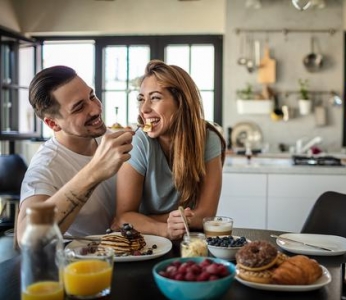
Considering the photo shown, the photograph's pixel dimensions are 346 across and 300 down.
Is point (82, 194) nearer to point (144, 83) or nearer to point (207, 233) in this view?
point (207, 233)

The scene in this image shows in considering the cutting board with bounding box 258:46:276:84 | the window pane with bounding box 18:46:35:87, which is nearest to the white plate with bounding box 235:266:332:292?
the cutting board with bounding box 258:46:276:84

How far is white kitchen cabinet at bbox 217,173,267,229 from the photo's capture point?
3033 millimetres

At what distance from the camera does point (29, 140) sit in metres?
5.07

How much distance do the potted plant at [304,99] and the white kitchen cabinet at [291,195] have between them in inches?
70.7

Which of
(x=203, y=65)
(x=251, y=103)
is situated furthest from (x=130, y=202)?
(x=203, y=65)

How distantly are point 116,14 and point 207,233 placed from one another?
13.3ft

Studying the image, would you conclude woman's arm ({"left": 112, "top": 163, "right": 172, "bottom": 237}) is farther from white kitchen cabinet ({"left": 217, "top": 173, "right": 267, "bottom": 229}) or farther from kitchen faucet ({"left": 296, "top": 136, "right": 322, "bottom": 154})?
kitchen faucet ({"left": 296, "top": 136, "right": 322, "bottom": 154})

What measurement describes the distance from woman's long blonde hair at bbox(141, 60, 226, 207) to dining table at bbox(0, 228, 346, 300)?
1.68 feet

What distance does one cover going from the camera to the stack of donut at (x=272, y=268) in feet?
3.36

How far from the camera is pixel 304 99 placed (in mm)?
4652

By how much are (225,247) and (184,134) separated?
684 millimetres

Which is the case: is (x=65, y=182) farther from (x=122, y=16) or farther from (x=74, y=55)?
(x=74, y=55)

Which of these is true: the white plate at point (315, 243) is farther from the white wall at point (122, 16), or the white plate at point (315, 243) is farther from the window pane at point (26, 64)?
the window pane at point (26, 64)

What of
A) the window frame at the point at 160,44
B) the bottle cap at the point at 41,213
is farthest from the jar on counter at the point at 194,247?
the window frame at the point at 160,44
